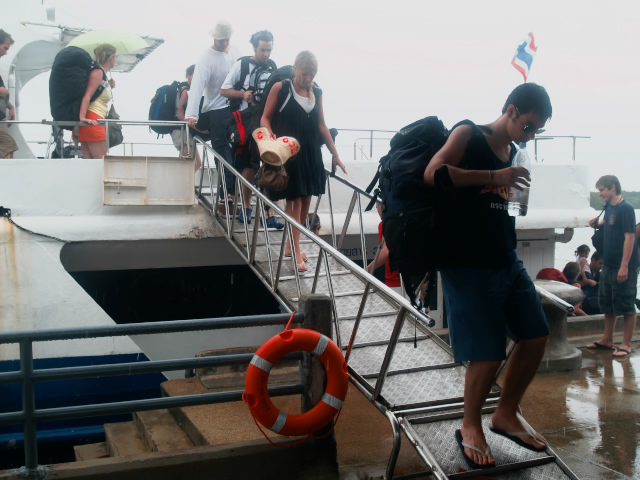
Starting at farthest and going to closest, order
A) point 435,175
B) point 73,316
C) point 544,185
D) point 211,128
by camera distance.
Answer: point 544,185
point 211,128
point 73,316
point 435,175

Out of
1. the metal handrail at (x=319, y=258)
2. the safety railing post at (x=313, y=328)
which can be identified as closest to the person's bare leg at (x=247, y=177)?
the metal handrail at (x=319, y=258)

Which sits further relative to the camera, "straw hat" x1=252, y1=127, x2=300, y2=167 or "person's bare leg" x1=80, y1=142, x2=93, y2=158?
"person's bare leg" x1=80, y1=142, x2=93, y2=158

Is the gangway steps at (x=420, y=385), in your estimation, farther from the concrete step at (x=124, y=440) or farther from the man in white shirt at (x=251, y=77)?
the concrete step at (x=124, y=440)

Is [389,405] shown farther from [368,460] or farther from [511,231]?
[511,231]

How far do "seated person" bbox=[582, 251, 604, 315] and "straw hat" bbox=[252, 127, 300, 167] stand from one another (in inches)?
233

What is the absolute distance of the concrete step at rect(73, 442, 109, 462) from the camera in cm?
519

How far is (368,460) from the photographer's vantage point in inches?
151

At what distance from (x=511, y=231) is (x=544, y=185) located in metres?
6.60

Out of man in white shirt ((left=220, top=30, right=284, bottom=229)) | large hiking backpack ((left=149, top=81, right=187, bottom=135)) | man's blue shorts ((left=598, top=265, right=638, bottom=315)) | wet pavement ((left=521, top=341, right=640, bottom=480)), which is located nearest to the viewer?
wet pavement ((left=521, top=341, right=640, bottom=480))

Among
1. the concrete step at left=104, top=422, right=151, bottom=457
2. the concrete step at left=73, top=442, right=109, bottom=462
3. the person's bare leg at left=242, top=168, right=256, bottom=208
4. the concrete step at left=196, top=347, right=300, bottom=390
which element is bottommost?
the concrete step at left=73, top=442, right=109, bottom=462

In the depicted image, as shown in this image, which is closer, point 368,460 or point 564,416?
point 368,460

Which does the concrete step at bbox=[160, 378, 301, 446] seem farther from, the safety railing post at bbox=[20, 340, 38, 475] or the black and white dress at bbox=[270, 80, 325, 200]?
the black and white dress at bbox=[270, 80, 325, 200]

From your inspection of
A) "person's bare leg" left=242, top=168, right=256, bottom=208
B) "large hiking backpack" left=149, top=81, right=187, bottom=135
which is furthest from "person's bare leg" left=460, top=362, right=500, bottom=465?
"large hiking backpack" left=149, top=81, right=187, bottom=135

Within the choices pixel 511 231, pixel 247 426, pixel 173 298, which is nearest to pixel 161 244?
pixel 173 298
